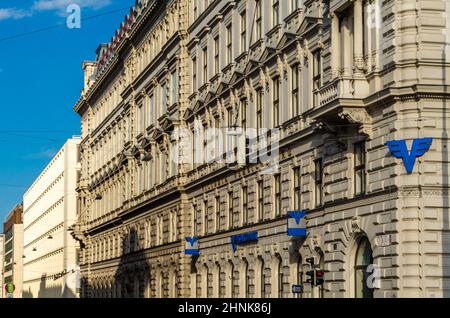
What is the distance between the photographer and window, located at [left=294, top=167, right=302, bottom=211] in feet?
145

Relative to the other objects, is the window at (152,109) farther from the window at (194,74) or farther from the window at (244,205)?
the window at (244,205)

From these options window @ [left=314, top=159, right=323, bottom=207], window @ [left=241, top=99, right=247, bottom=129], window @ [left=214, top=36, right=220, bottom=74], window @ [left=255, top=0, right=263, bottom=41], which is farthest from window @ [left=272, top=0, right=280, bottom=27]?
window @ [left=214, top=36, right=220, bottom=74]

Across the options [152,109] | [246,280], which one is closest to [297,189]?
[246,280]

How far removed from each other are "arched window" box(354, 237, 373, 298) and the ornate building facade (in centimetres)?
7

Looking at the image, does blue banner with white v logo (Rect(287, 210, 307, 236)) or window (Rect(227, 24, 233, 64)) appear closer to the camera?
blue banner with white v logo (Rect(287, 210, 307, 236))

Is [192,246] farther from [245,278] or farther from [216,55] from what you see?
[216,55]

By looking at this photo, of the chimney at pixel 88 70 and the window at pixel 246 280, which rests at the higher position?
the chimney at pixel 88 70

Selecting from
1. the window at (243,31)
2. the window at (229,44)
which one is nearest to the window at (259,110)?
the window at (243,31)

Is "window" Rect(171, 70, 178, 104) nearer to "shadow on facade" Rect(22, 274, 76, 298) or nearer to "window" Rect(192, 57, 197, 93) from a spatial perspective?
"window" Rect(192, 57, 197, 93)

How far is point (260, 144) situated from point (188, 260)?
1669 cm

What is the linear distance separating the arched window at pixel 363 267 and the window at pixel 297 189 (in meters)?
6.63

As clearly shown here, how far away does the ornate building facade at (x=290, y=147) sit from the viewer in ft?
112

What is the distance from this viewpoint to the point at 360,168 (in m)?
37.6
